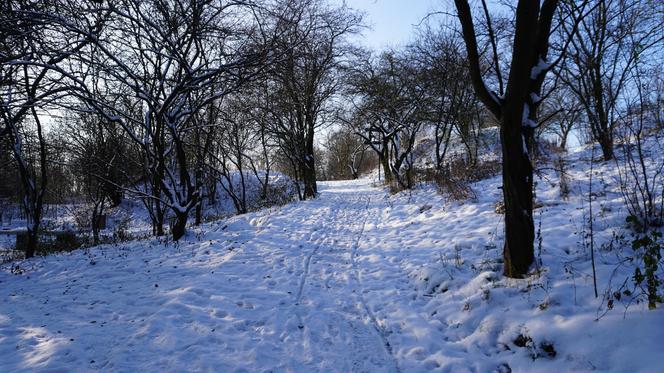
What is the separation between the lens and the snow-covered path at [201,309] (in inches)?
135

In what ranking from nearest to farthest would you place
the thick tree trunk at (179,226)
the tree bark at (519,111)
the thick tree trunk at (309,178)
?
the tree bark at (519,111)
the thick tree trunk at (179,226)
the thick tree trunk at (309,178)

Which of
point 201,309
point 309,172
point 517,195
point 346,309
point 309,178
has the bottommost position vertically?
point 346,309

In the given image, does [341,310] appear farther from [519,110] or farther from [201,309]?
[519,110]

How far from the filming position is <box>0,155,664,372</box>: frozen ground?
10.4ft

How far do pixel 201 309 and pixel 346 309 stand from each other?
1978 mm

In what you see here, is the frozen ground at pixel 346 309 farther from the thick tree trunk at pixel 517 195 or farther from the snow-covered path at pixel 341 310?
the thick tree trunk at pixel 517 195

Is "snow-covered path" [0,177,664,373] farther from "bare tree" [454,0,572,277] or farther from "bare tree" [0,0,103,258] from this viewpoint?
"bare tree" [0,0,103,258]

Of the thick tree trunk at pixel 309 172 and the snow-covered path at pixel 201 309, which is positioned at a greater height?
the thick tree trunk at pixel 309 172

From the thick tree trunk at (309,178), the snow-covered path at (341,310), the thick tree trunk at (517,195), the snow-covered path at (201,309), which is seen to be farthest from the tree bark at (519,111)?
the thick tree trunk at (309,178)

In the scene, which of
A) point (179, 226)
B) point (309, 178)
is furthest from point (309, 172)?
point (179, 226)

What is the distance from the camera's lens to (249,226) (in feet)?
32.7

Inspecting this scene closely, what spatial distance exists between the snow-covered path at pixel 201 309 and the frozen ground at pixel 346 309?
2cm

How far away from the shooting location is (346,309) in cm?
460

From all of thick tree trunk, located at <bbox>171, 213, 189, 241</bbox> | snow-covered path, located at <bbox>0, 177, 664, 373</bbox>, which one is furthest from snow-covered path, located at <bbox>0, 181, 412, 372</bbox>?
thick tree trunk, located at <bbox>171, 213, 189, 241</bbox>
